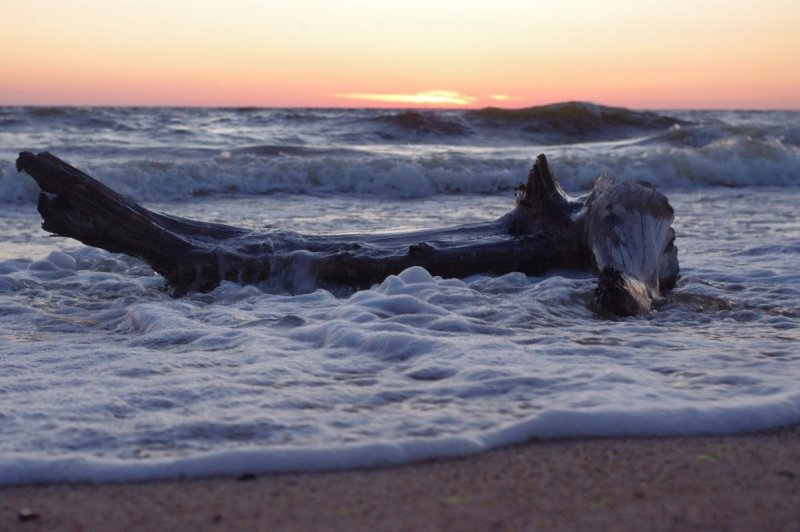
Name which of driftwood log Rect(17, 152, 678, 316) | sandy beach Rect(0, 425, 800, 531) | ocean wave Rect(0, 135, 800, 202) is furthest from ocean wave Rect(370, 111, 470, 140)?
sandy beach Rect(0, 425, 800, 531)

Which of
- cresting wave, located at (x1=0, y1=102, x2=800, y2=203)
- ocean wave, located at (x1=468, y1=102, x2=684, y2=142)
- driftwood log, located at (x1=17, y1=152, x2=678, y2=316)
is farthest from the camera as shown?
ocean wave, located at (x1=468, y1=102, x2=684, y2=142)

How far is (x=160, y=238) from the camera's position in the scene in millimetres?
5039

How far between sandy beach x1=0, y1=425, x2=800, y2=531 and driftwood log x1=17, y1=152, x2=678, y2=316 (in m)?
2.22

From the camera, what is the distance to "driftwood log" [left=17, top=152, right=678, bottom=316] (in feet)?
15.9

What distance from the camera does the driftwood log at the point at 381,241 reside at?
4852mm

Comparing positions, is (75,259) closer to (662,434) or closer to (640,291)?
(640,291)

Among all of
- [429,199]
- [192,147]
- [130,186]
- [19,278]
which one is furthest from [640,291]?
[192,147]

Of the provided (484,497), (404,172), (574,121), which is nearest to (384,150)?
(404,172)

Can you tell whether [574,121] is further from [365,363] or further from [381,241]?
[365,363]

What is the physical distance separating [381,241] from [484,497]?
3165mm

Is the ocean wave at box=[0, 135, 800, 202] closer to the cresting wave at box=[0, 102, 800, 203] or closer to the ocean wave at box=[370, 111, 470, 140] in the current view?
the cresting wave at box=[0, 102, 800, 203]

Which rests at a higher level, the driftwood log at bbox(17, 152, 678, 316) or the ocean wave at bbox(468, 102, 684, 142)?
the ocean wave at bbox(468, 102, 684, 142)

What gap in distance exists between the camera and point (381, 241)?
5324 millimetres

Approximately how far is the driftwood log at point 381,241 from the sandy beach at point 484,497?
2.22m
